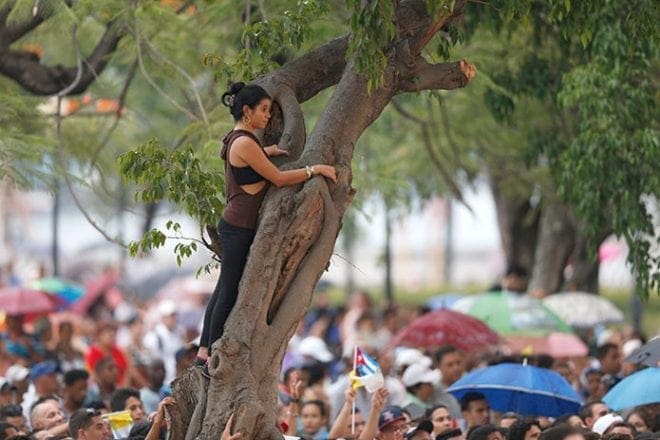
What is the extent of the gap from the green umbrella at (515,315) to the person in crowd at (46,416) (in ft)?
27.0

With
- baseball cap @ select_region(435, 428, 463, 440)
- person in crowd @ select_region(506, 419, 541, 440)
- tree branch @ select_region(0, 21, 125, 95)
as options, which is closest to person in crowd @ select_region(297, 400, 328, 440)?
baseball cap @ select_region(435, 428, 463, 440)

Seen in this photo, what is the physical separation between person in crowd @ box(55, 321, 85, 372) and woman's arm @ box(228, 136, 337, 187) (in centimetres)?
1132

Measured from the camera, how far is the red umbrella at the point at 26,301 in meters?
24.5

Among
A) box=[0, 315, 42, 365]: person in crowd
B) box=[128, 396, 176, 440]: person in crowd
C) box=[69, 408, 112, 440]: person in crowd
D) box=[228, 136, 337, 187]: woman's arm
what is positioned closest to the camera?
box=[228, 136, 337, 187]: woman's arm

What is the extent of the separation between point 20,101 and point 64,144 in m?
3.03

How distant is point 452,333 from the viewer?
68.1ft

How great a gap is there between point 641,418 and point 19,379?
5.90m

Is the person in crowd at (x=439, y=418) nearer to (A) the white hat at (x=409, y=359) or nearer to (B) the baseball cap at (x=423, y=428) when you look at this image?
(B) the baseball cap at (x=423, y=428)

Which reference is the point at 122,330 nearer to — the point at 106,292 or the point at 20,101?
the point at 106,292

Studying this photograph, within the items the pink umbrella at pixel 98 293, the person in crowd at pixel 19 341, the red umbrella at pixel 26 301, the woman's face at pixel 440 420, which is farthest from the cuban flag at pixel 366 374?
the pink umbrella at pixel 98 293

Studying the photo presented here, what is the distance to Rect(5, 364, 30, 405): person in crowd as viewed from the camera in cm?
1719

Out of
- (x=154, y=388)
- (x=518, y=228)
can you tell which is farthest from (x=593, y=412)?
(x=518, y=228)

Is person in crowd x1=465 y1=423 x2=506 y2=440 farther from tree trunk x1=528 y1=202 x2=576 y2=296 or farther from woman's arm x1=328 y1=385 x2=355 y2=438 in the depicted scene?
tree trunk x1=528 y1=202 x2=576 y2=296

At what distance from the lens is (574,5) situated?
1266 cm
